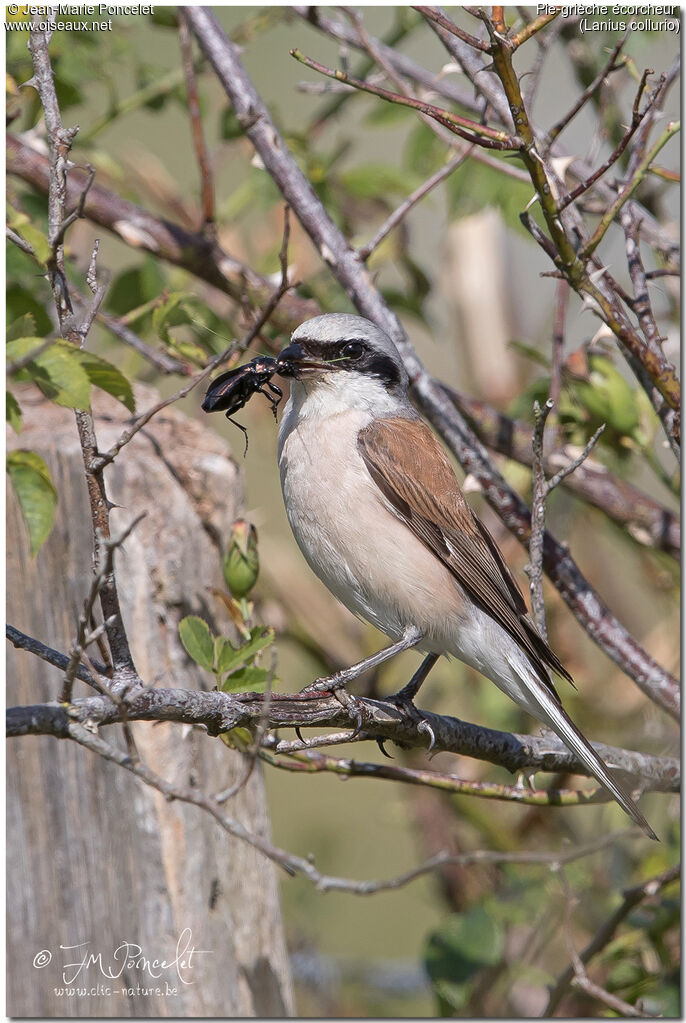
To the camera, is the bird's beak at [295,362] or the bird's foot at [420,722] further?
the bird's beak at [295,362]

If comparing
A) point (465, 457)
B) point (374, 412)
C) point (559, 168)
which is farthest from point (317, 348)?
point (559, 168)

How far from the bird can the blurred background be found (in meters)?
0.22

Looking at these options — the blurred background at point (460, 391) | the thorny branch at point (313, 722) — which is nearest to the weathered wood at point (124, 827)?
the blurred background at point (460, 391)

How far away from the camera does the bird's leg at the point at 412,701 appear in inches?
89.0

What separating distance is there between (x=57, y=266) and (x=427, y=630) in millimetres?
1418

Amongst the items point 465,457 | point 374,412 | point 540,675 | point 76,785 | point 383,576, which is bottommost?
point 76,785

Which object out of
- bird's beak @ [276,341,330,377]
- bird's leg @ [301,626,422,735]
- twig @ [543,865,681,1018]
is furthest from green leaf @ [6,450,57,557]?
twig @ [543,865,681,1018]

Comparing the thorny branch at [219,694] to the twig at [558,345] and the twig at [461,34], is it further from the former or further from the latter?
the twig at [558,345]

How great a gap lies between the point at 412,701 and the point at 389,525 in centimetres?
52

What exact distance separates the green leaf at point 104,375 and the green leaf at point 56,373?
0.07 m

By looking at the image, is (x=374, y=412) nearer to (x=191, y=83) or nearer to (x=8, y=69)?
(x=191, y=83)

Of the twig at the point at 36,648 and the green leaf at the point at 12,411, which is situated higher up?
the green leaf at the point at 12,411

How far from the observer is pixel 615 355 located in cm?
328

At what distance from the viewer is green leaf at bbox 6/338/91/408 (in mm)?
1610
